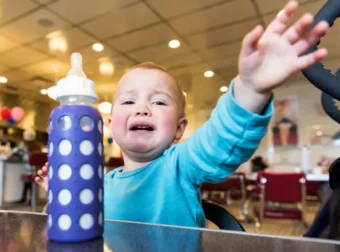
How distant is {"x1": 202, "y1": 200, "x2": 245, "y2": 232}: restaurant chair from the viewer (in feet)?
2.37

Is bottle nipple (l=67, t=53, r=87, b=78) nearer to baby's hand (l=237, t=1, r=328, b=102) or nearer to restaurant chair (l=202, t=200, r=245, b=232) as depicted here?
baby's hand (l=237, t=1, r=328, b=102)

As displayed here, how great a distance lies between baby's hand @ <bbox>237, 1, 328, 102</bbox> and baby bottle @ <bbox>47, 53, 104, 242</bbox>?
0.20m

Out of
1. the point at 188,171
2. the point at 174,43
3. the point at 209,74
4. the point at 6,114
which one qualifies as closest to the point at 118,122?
the point at 188,171

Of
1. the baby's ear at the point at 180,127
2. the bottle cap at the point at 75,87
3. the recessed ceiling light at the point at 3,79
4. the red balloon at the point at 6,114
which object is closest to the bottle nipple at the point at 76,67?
the bottle cap at the point at 75,87

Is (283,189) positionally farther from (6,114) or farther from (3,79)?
(6,114)

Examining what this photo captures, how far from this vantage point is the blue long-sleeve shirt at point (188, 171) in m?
0.44

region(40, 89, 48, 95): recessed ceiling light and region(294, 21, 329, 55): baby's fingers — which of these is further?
region(40, 89, 48, 95): recessed ceiling light

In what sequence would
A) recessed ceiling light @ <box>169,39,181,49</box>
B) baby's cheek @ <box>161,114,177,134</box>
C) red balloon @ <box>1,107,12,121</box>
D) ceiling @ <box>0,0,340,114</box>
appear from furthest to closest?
red balloon @ <box>1,107,12,121</box>
recessed ceiling light @ <box>169,39,181,49</box>
ceiling @ <box>0,0,340,114</box>
baby's cheek @ <box>161,114,177,134</box>

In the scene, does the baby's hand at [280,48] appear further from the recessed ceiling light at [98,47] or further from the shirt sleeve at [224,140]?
the recessed ceiling light at [98,47]

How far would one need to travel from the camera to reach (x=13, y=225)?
48 centimetres

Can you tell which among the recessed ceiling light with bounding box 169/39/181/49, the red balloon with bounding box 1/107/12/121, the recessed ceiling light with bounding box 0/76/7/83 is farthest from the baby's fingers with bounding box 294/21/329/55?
the red balloon with bounding box 1/107/12/121

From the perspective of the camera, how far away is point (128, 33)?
4281mm

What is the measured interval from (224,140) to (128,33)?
13.3ft

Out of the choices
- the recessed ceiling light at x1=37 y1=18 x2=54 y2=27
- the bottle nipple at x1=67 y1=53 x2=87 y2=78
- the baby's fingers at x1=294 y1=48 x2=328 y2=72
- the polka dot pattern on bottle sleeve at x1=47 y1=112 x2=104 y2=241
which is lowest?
the polka dot pattern on bottle sleeve at x1=47 y1=112 x2=104 y2=241
